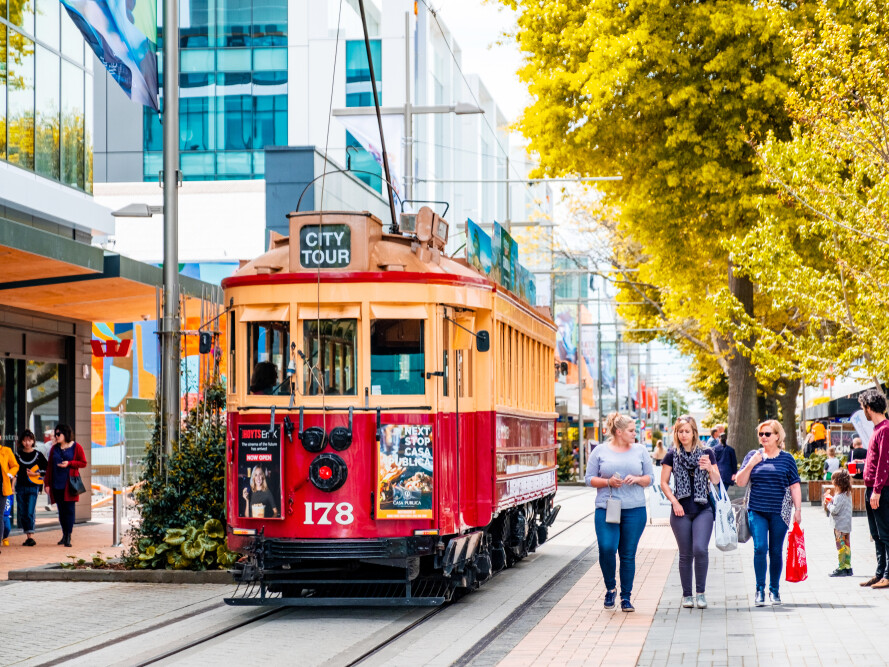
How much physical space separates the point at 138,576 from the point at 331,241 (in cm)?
463

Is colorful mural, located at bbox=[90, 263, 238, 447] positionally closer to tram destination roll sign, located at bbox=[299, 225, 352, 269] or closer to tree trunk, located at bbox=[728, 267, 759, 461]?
tree trunk, located at bbox=[728, 267, 759, 461]

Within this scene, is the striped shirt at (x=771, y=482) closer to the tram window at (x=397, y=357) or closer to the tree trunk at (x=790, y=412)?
the tram window at (x=397, y=357)

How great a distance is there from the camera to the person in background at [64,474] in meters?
18.0

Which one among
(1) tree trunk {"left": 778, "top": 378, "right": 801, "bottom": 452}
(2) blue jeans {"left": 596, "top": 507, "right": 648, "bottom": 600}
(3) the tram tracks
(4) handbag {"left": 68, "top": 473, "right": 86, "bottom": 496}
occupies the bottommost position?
(3) the tram tracks

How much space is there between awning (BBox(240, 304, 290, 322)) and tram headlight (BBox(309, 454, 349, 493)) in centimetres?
125

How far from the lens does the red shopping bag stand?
36.8ft

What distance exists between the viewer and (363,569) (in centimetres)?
1169

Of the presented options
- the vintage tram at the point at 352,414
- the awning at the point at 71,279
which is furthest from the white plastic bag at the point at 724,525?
the awning at the point at 71,279

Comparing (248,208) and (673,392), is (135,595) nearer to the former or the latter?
(248,208)

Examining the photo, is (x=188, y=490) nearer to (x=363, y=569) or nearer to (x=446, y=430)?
(x=363, y=569)

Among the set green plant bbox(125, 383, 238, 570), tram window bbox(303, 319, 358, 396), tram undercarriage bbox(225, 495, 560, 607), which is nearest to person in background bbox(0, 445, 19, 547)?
green plant bbox(125, 383, 238, 570)

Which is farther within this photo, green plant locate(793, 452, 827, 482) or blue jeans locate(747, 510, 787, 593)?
green plant locate(793, 452, 827, 482)

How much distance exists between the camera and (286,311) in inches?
445

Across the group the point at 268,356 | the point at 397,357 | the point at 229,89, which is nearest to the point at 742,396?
the point at 397,357
